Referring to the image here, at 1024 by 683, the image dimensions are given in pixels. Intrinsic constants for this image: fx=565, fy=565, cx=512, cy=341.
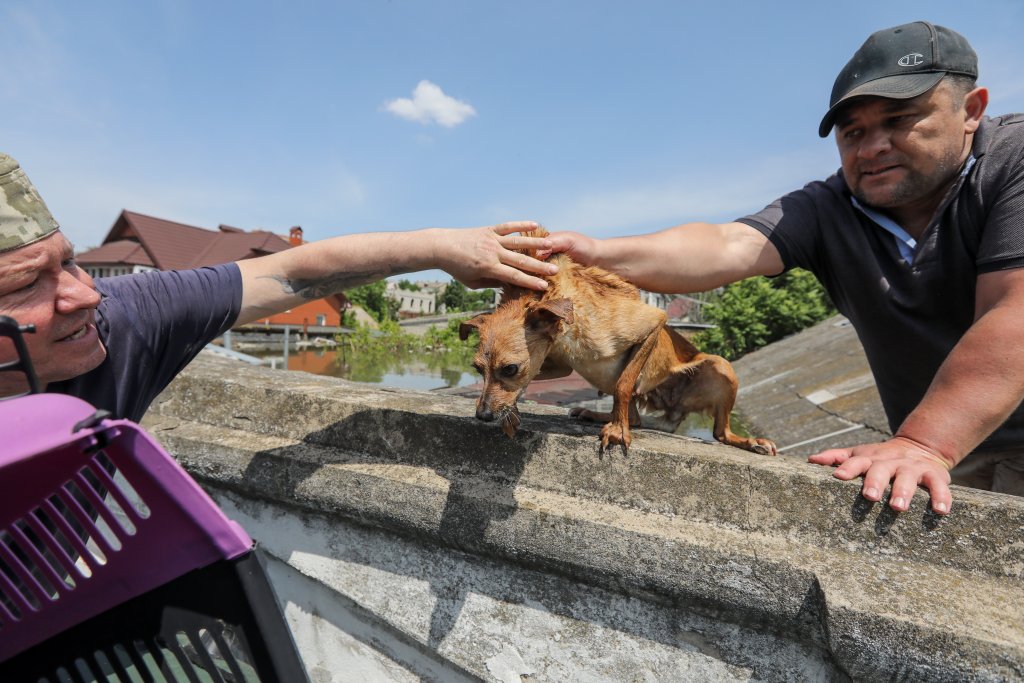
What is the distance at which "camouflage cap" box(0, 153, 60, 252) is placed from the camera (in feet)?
5.28

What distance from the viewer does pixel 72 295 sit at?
1768 millimetres

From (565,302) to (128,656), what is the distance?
178 cm

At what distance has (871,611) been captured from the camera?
1348mm

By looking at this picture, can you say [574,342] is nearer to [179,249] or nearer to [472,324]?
[472,324]

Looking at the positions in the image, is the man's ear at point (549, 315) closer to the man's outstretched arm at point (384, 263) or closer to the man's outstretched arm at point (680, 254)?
the man's outstretched arm at point (384, 263)

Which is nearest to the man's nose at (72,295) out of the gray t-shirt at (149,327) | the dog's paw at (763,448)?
the gray t-shirt at (149,327)

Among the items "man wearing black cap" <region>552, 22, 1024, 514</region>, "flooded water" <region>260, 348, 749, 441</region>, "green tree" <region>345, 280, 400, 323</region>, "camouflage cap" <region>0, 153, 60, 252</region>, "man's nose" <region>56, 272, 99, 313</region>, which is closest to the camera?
"camouflage cap" <region>0, 153, 60, 252</region>

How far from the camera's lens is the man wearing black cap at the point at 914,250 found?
1.85 m

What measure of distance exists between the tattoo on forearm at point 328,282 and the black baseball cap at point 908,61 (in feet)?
7.12

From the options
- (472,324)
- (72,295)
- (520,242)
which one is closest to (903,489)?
(520,242)

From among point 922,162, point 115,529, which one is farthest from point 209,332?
point 922,162

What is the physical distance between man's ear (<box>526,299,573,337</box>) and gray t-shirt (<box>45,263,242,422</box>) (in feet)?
4.32

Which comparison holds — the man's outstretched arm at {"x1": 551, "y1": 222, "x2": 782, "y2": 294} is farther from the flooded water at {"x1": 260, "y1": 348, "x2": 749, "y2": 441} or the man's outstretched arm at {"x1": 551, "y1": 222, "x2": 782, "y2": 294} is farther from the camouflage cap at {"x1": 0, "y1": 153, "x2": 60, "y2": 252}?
the flooded water at {"x1": 260, "y1": 348, "x2": 749, "y2": 441}

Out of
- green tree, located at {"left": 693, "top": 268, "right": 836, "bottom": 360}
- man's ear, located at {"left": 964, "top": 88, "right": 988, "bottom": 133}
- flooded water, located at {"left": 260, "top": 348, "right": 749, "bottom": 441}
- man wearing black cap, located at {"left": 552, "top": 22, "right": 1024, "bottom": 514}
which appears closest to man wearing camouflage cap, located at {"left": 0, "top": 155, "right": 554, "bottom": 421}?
man wearing black cap, located at {"left": 552, "top": 22, "right": 1024, "bottom": 514}
